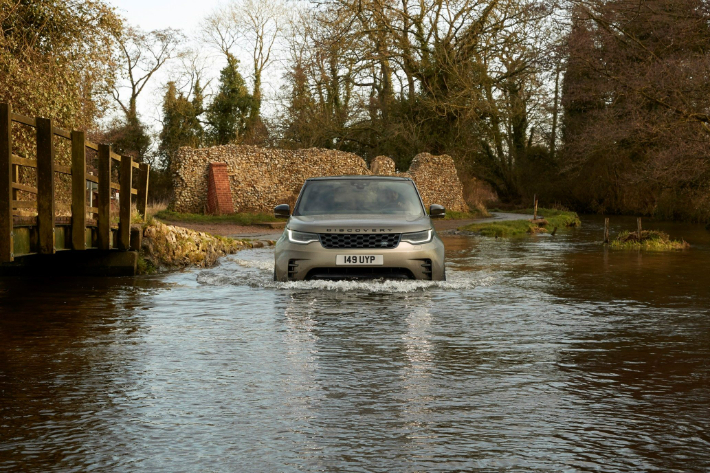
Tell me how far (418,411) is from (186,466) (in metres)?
1.85

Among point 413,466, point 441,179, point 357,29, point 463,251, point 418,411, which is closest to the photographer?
point 413,466

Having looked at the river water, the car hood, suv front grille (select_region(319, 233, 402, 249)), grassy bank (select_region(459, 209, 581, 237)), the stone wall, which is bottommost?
the river water

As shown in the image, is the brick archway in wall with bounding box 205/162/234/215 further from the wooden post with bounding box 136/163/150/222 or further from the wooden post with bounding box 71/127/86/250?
the wooden post with bounding box 71/127/86/250

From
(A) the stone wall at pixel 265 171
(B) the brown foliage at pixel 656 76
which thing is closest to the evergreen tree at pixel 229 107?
(A) the stone wall at pixel 265 171

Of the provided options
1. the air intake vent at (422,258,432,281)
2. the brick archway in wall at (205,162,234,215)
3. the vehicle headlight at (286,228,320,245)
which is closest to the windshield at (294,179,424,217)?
the vehicle headlight at (286,228,320,245)

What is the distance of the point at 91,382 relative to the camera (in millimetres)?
7348

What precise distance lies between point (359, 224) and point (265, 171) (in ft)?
117

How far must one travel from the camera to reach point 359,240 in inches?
517

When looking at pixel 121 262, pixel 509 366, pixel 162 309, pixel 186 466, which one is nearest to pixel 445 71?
pixel 121 262

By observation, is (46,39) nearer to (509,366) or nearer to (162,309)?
(162,309)

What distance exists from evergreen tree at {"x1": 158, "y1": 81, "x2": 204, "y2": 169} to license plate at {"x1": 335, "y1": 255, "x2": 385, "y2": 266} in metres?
54.9

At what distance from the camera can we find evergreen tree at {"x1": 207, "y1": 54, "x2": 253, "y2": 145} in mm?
68938

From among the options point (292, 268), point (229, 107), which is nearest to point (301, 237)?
point (292, 268)

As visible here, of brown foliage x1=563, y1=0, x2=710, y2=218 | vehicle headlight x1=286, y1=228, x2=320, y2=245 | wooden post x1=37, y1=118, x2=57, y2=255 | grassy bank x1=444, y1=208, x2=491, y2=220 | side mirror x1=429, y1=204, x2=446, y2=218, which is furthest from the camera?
grassy bank x1=444, y1=208, x2=491, y2=220
